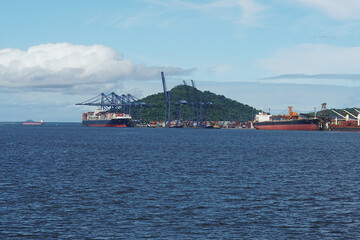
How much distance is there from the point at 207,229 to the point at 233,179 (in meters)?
19.4

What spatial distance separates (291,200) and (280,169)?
68.6 feet

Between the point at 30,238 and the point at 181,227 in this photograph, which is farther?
the point at 181,227

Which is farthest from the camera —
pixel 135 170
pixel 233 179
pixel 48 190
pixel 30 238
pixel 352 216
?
pixel 135 170

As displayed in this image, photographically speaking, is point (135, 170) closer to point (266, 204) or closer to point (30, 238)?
point (266, 204)

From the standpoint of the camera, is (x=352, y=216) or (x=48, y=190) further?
(x=48, y=190)

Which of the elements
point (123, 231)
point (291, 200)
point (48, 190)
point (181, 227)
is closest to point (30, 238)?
point (123, 231)

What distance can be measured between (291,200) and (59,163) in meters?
35.5

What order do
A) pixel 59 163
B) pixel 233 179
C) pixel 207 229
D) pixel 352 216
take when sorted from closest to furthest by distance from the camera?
pixel 207 229
pixel 352 216
pixel 233 179
pixel 59 163

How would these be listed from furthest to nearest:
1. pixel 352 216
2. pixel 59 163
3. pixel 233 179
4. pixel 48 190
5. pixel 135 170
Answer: pixel 59 163 < pixel 135 170 < pixel 233 179 < pixel 48 190 < pixel 352 216

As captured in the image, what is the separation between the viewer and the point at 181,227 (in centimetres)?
2491

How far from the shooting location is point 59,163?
5894 cm

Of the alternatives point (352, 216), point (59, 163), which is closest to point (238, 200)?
point (352, 216)

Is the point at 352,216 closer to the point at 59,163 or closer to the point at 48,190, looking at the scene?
the point at 48,190

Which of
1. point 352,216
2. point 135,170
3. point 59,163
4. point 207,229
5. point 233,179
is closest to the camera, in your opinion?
point 207,229
